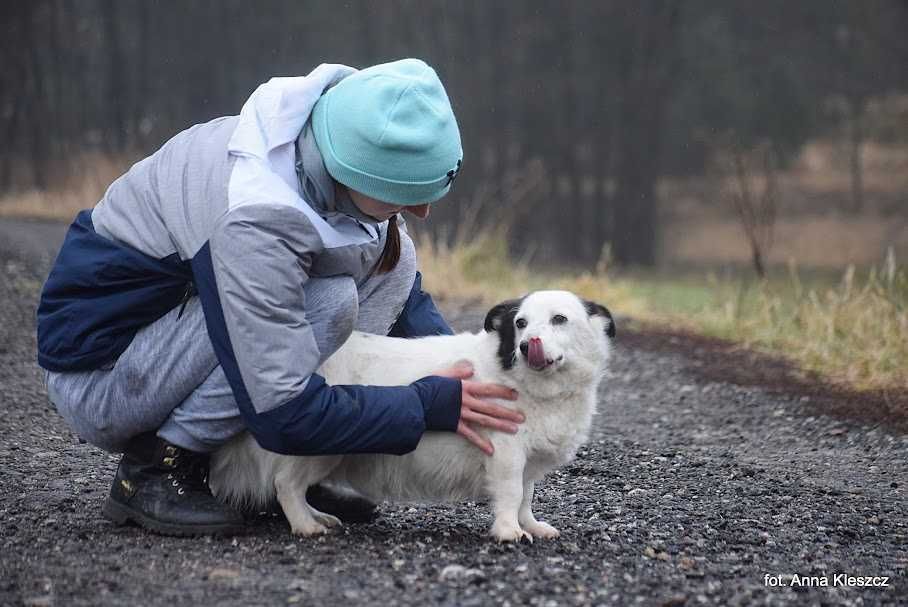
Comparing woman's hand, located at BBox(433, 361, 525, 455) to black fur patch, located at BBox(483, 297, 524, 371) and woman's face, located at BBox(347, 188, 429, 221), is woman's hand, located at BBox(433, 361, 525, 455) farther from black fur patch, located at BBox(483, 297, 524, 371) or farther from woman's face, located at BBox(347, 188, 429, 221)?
woman's face, located at BBox(347, 188, 429, 221)

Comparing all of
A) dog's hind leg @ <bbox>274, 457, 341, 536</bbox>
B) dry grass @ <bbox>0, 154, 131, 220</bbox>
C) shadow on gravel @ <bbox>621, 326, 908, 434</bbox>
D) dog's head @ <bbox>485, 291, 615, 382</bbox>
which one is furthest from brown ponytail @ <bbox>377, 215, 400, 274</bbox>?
dry grass @ <bbox>0, 154, 131, 220</bbox>

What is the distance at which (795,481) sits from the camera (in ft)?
14.5

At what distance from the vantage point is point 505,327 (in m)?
3.40

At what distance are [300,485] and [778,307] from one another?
19.8 feet

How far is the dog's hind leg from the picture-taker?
131 inches

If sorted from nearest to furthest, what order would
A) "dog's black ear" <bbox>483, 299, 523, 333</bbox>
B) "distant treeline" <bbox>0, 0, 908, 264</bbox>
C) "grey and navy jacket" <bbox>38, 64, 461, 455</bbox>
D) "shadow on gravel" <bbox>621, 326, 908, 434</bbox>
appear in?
"grey and navy jacket" <bbox>38, 64, 461, 455</bbox>, "dog's black ear" <bbox>483, 299, 523, 333</bbox>, "shadow on gravel" <bbox>621, 326, 908, 434</bbox>, "distant treeline" <bbox>0, 0, 908, 264</bbox>

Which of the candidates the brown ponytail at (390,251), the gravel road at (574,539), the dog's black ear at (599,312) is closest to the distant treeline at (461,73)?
the gravel road at (574,539)

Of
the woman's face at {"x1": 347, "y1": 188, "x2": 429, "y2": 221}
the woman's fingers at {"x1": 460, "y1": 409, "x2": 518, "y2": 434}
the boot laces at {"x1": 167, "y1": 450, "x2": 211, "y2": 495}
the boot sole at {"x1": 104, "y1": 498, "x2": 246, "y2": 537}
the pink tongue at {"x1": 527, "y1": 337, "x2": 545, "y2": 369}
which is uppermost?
the woman's face at {"x1": 347, "y1": 188, "x2": 429, "y2": 221}

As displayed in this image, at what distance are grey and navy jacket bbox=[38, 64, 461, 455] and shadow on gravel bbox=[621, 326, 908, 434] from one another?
3.29 m

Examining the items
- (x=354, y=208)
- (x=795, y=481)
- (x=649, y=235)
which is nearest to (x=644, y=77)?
(x=649, y=235)

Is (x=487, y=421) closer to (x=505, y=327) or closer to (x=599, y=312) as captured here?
(x=505, y=327)

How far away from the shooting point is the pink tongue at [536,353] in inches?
127

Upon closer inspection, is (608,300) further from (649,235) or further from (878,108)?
(878,108)

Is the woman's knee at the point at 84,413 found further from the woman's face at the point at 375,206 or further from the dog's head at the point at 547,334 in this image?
the dog's head at the point at 547,334
